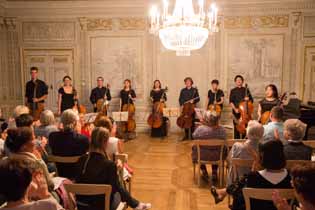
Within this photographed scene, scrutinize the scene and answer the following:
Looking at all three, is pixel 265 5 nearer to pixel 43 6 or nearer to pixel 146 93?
pixel 146 93

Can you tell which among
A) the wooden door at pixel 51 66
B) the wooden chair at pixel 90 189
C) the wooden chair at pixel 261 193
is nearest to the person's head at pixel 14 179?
the wooden chair at pixel 90 189

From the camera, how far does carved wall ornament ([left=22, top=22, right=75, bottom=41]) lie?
7902mm

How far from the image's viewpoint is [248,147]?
10.4ft

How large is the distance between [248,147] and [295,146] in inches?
18.3

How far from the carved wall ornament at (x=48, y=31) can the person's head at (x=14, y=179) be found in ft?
22.5

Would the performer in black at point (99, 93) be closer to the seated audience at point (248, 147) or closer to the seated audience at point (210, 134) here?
the seated audience at point (210, 134)

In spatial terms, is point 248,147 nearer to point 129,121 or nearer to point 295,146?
point 295,146

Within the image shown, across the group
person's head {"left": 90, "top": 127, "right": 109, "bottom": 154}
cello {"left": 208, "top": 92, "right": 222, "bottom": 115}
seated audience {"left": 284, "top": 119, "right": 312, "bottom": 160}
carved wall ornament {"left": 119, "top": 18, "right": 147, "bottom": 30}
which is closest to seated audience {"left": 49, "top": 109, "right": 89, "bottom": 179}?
person's head {"left": 90, "top": 127, "right": 109, "bottom": 154}

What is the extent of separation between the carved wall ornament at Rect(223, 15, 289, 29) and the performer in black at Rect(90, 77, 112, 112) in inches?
128

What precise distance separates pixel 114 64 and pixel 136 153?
116 inches

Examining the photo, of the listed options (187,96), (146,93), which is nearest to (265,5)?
(187,96)

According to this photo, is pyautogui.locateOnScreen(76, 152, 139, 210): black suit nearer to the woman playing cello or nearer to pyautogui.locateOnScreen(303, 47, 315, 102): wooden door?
the woman playing cello

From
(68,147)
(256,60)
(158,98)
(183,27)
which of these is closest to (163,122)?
(158,98)

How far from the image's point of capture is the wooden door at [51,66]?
26.3ft
